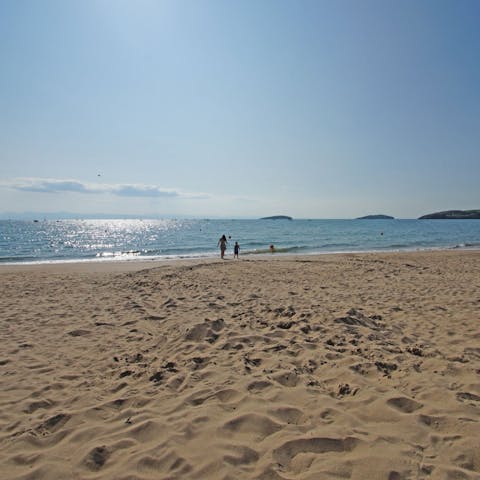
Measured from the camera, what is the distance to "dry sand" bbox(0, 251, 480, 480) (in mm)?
2943

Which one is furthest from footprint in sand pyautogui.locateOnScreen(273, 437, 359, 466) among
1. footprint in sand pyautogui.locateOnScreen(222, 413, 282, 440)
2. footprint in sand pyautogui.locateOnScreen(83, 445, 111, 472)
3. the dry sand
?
footprint in sand pyautogui.locateOnScreen(83, 445, 111, 472)

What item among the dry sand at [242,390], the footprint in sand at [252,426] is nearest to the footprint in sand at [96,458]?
the dry sand at [242,390]

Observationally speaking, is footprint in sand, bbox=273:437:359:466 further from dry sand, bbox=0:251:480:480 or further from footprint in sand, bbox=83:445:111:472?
footprint in sand, bbox=83:445:111:472

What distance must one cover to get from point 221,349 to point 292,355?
1186 millimetres

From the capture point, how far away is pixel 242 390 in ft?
13.6

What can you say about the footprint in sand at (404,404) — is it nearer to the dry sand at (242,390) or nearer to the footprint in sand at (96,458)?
the dry sand at (242,390)

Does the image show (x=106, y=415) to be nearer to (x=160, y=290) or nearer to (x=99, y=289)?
(x=160, y=290)

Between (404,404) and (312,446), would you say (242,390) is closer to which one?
(312,446)

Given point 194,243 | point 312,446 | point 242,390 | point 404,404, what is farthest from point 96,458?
point 194,243

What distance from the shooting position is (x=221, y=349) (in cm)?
554

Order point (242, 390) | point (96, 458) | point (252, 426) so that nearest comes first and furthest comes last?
point (96, 458) → point (252, 426) → point (242, 390)

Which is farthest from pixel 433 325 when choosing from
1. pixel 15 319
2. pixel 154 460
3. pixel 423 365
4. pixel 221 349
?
pixel 15 319

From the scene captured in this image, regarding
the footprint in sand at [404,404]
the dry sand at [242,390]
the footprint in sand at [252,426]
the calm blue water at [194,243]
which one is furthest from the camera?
the calm blue water at [194,243]

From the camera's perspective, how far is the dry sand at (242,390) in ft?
9.66
